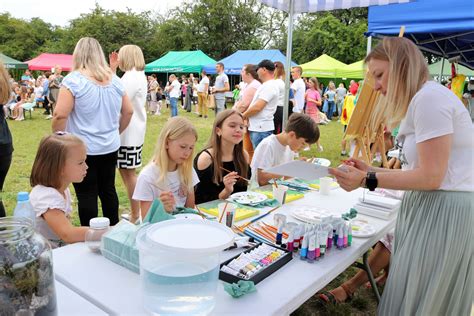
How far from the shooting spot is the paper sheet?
1655 millimetres

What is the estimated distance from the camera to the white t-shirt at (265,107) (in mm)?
4414

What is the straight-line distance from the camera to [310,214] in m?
1.88

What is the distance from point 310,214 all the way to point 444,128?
765mm

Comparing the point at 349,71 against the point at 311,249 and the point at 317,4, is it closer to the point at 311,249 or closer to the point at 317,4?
the point at 317,4

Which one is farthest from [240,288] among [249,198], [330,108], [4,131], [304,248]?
[330,108]

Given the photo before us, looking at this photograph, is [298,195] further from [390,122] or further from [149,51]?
[149,51]

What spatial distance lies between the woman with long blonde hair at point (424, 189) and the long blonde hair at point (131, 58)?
7.36 feet

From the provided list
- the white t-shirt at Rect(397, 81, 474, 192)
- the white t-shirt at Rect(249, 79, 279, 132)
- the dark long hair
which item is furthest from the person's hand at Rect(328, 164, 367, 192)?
the white t-shirt at Rect(249, 79, 279, 132)

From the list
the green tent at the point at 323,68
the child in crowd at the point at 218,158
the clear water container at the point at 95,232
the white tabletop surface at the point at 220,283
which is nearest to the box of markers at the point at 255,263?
the white tabletop surface at the point at 220,283

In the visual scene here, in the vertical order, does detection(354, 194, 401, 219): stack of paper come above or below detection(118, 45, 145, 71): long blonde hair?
below

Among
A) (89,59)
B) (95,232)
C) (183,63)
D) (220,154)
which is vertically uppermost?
(183,63)

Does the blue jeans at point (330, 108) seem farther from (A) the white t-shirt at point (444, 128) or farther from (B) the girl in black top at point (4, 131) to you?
(A) the white t-shirt at point (444, 128)

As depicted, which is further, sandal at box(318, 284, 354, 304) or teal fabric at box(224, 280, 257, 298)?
sandal at box(318, 284, 354, 304)

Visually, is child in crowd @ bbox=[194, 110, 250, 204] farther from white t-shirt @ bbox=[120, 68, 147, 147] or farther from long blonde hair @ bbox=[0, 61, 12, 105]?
long blonde hair @ bbox=[0, 61, 12, 105]
